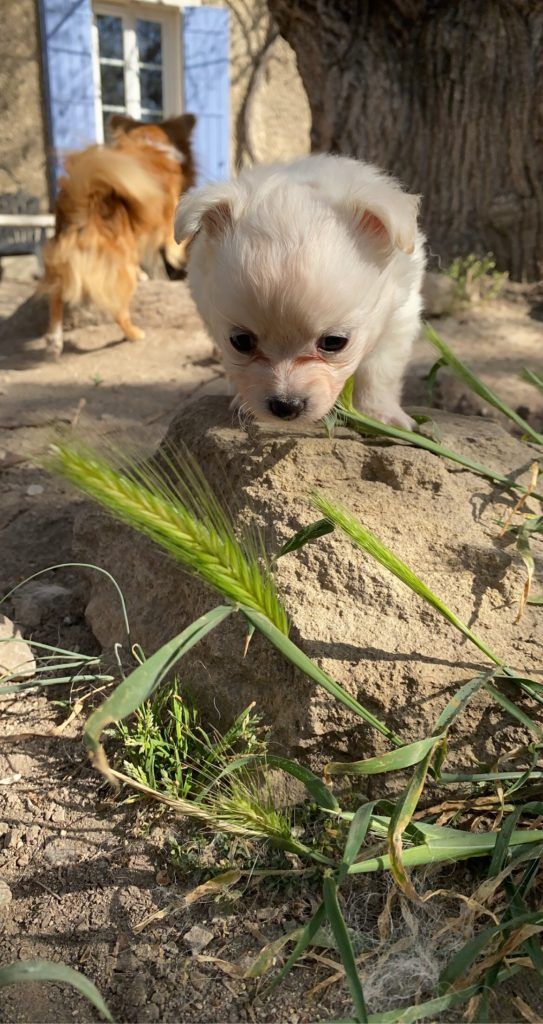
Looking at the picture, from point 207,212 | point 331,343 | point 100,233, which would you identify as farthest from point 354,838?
point 100,233

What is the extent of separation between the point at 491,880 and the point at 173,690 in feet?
2.90

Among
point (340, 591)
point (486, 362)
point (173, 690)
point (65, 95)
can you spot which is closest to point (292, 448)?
point (340, 591)

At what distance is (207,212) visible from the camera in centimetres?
235

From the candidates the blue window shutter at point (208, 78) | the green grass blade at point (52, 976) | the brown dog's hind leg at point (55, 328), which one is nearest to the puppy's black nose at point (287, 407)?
the green grass blade at point (52, 976)

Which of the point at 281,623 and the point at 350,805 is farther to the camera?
the point at 350,805

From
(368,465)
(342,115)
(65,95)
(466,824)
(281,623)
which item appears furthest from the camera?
(65,95)

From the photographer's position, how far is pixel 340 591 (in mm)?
1923

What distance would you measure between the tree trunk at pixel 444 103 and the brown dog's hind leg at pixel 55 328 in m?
2.46

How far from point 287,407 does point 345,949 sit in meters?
1.40

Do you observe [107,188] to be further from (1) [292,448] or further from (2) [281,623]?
(2) [281,623]

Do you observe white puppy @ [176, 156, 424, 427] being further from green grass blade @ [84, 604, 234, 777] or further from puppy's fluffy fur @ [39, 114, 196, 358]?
puppy's fluffy fur @ [39, 114, 196, 358]

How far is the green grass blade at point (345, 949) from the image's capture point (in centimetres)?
115

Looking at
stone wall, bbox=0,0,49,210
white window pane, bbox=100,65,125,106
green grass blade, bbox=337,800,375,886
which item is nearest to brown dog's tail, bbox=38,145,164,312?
stone wall, bbox=0,0,49,210

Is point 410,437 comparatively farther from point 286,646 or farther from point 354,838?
point 354,838
